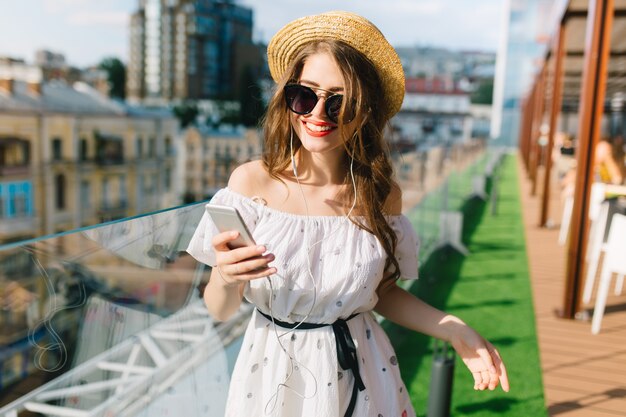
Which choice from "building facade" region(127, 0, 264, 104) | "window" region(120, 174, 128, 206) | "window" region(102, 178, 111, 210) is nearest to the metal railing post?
"window" region(102, 178, 111, 210)

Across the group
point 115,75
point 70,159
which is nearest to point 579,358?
point 70,159

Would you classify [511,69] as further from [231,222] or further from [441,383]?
[231,222]

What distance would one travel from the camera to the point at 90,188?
7281 cm

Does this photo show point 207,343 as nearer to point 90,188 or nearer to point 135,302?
point 135,302

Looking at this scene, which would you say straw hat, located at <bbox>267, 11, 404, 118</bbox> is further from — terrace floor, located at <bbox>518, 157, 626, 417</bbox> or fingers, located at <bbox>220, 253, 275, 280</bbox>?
terrace floor, located at <bbox>518, 157, 626, 417</bbox>

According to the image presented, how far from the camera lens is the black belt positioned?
1.33m

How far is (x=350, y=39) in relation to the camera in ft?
4.66

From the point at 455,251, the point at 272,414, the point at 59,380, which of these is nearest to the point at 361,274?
the point at 272,414

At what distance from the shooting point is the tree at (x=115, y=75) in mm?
99625

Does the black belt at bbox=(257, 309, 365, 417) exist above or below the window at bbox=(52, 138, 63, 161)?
above

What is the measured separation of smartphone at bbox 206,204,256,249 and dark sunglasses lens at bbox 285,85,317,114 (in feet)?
1.22

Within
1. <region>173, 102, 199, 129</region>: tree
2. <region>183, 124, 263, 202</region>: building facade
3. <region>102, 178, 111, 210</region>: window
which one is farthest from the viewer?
<region>173, 102, 199, 129</region>: tree

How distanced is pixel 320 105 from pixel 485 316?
4045 mm

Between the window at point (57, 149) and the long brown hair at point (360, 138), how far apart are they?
7086 centimetres
